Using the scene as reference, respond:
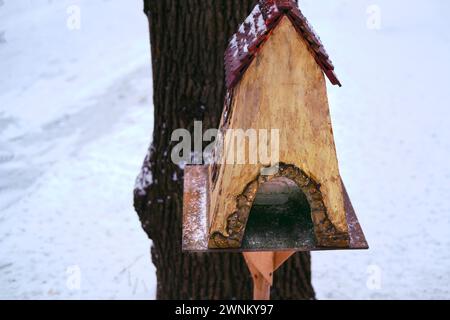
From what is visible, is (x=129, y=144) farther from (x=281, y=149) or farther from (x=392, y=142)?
(x=281, y=149)

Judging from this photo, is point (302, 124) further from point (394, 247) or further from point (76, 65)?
point (76, 65)

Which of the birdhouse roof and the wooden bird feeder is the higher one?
the birdhouse roof

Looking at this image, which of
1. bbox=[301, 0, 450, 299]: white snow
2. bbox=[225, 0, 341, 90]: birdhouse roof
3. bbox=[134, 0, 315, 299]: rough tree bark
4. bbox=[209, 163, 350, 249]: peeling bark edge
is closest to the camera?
bbox=[225, 0, 341, 90]: birdhouse roof

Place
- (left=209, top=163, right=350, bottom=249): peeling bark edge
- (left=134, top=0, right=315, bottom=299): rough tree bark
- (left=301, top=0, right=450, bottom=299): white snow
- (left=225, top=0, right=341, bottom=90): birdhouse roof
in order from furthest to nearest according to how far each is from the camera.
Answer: (left=301, top=0, right=450, bottom=299): white snow, (left=134, top=0, right=315, bottom=299): rough tree bark, (left=209, top=163, right=350, bottom=249): peeling bark edge, (left=225, top=0, right=341, bottom=90): birdhouse roof

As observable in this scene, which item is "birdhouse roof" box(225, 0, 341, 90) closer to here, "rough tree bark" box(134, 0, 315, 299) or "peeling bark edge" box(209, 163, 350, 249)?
"peeling bark edge" box(209, 163, 350, 249)

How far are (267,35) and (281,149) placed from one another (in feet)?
1.31

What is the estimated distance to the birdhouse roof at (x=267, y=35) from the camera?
1.67 meters

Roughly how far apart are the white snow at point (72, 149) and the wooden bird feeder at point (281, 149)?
2745mm

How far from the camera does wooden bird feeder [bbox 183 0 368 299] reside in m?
1.71

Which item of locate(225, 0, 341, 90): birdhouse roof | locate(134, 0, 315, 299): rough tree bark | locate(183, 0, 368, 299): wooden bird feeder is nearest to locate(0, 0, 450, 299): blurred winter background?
locate(134, 0, 315, 299): rough tree bark

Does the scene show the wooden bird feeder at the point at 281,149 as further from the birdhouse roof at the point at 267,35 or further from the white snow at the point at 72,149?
the white snow at the point at 72,149

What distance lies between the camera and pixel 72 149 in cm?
611

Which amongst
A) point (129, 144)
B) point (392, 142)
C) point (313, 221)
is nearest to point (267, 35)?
point (313, 221)

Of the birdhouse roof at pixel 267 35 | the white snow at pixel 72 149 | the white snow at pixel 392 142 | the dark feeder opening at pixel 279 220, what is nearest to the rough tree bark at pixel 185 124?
the dark feeder opening at pixel 279 220
